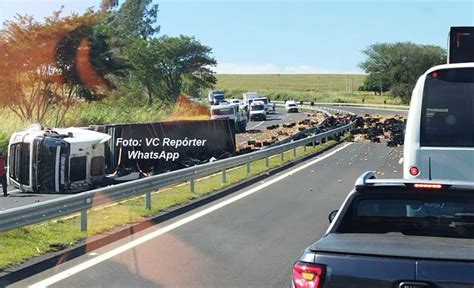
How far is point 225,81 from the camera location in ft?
638

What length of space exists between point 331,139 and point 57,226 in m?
26.9

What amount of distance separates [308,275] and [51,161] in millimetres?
14333

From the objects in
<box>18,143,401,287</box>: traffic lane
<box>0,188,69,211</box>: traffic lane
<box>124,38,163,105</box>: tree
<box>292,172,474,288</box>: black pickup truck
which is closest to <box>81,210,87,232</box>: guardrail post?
<box>18,143,401,287</box>: traffic lane

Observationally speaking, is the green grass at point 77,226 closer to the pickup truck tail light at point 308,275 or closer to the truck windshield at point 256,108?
the pickup truck tail light at point 308,275

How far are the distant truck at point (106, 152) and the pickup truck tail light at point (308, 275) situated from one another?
1406 centimetres

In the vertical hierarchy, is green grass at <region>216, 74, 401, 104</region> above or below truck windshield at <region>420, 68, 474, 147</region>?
above

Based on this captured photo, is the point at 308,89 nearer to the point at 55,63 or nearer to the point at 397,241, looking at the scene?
the point at 55,63

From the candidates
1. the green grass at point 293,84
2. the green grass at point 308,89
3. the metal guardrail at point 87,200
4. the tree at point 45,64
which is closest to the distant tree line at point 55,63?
the tree at point 45,64

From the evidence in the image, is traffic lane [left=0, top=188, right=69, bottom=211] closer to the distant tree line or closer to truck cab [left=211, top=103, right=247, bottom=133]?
the distant tree line

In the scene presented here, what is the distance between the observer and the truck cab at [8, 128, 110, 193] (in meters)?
17.8

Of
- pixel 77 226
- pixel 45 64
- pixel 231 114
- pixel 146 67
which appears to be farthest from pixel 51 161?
pixel 146 67

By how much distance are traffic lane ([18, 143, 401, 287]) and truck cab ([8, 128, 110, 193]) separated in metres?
4.74

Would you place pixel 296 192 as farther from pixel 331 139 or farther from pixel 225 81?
pixel 225 81

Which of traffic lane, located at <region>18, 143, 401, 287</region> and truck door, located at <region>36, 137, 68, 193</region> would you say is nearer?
traffic lane, located at <region>18, 143, 401, 287</region>
